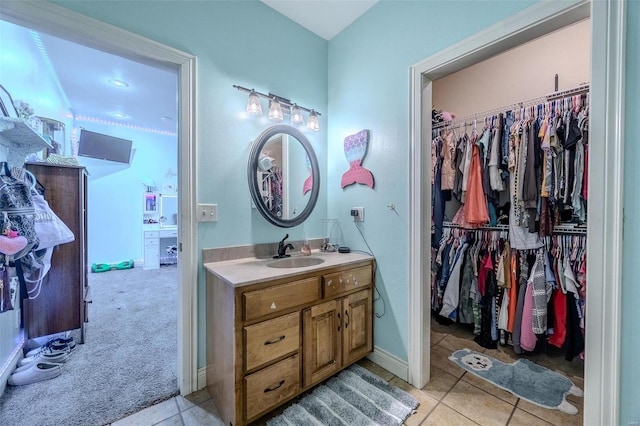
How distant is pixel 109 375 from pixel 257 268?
135 centimetres

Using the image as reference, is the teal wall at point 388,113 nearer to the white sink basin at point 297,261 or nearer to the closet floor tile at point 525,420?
the white sink basin at point 297,261

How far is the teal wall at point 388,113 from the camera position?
1630 millimetres

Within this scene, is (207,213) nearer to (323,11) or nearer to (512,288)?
(323,11)

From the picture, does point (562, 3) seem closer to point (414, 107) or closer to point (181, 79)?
point (414, 107)

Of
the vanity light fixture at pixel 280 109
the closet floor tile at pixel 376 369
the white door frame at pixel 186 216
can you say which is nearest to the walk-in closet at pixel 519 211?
the closet floor tile at pixel 376 369

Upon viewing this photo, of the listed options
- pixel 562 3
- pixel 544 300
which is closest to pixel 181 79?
pixel 562 3

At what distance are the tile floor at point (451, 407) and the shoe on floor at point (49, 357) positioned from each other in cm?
100

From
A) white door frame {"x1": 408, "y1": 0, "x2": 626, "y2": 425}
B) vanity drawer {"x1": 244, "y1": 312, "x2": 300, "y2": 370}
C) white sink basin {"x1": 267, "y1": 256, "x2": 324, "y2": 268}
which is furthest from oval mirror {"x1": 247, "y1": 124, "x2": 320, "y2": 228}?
white door frame {"x1": 408, "y1": 0, "x2": 626, "y2": 425}

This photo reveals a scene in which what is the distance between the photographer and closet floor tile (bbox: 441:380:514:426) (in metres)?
1.42

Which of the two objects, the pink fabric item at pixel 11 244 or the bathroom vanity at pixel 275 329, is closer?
the bathroom vanity at pixel 275 329

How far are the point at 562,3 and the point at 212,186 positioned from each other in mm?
2041

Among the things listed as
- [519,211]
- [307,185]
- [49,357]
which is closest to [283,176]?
[307,185]

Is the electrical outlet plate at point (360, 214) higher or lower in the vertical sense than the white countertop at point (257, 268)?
higher

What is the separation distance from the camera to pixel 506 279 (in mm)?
2094
